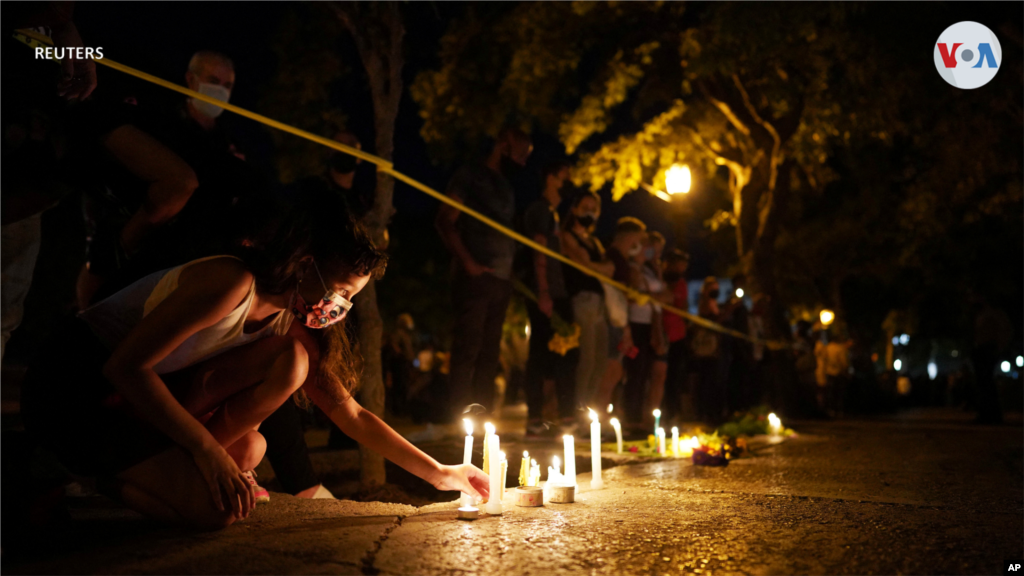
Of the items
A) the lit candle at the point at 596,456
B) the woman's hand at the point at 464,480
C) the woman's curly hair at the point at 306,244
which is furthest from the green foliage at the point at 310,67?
the woman's hand at the point at 464,480

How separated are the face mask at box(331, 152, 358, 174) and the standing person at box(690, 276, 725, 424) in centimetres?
578

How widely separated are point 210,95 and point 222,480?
8.64 feet

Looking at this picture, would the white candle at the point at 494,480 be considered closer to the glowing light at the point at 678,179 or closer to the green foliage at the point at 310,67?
the green foliage at the point at 310,67

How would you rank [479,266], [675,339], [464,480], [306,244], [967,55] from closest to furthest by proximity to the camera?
1. [306,244]
2. [464,480]
3. [479,266]
4. [675,339]
5. [967,55]

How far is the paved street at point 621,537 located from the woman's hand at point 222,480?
107 mm

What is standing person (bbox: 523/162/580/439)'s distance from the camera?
662 centimetres

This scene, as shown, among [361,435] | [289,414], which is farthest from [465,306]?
[361,435]

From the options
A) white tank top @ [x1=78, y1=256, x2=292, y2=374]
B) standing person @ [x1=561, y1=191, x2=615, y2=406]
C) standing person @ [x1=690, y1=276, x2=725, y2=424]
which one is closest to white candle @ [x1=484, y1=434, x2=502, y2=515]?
white tank top @ [x1=78, y1=256, x2=292, y2=374]

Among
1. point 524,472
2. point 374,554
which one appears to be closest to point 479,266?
point 524,472

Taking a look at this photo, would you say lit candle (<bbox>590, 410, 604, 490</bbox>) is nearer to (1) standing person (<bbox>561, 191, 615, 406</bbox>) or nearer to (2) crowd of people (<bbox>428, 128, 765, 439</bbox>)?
(2) crowd of people (<bbox>428, 128, 765, 439</bbox>)

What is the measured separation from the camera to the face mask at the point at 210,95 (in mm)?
4277

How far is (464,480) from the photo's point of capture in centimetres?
309

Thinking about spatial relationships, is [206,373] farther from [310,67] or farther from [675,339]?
[675,339]

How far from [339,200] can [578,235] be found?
4.66 metres
